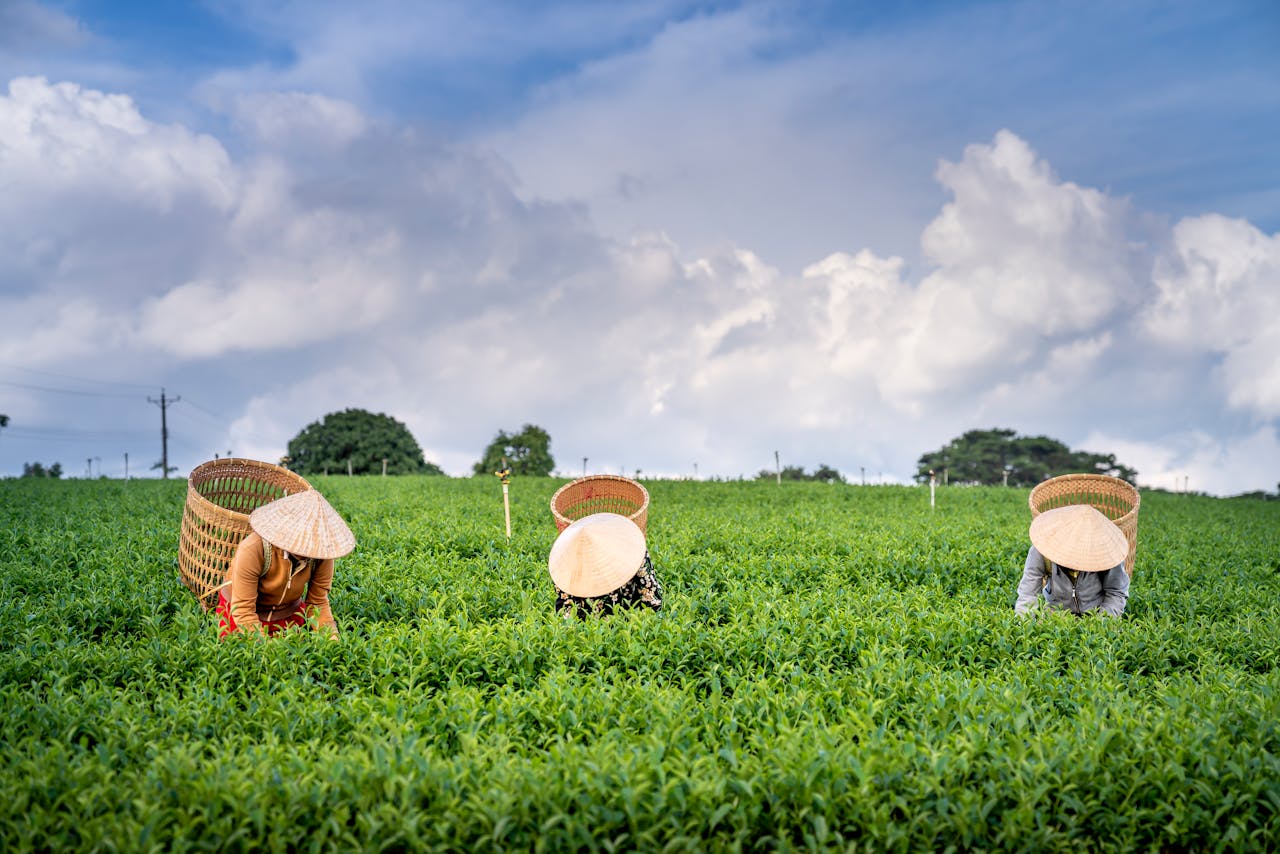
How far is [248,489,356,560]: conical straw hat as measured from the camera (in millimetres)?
5664

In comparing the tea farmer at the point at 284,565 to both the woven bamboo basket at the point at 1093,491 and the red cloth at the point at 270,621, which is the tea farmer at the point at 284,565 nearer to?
the red cloth at the point at 270,621

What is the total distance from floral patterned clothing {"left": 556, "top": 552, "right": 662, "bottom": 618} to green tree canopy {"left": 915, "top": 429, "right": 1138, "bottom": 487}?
1670 inches

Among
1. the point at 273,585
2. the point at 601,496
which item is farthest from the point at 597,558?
the point at 601,496

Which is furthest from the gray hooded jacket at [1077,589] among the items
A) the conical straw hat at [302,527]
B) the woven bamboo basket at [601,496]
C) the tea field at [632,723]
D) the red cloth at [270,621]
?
the red cloth at [270,621]

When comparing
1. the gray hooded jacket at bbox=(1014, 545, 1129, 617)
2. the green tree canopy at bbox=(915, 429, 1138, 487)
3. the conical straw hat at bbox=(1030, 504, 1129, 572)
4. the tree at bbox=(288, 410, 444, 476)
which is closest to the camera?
the conical straw hat at bbox=(1030, 504, 1129, 572)

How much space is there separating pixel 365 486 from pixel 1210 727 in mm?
18614

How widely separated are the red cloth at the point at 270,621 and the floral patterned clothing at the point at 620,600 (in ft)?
5.68

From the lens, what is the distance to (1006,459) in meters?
49.1

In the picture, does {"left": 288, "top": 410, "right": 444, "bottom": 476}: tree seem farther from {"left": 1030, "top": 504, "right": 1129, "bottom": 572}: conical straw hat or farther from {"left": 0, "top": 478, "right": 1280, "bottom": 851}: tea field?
{"left": 1030, "top": 504, "right": 1129, "bottom": 572}: conical straw hat

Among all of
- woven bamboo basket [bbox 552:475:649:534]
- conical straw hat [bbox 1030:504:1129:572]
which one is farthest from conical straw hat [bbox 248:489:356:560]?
conical straw hat [bbox 1030:504:1129:572]

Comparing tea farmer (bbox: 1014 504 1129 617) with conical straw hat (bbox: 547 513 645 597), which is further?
tea farmer (bbox: 1014 504 1129 617)

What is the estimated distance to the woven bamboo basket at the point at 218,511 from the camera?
711 cm

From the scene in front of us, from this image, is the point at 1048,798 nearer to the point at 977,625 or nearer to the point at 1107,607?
the point at 977,625

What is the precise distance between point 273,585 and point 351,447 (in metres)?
34.0
